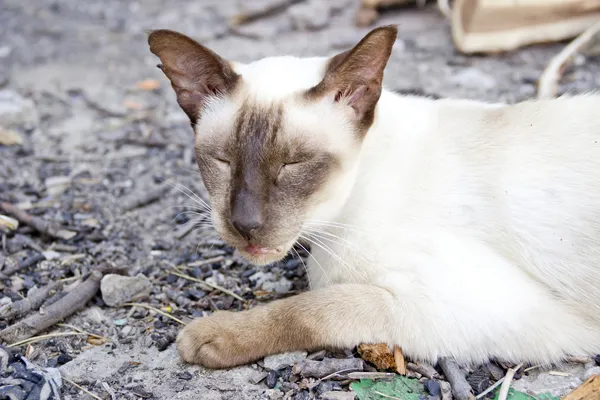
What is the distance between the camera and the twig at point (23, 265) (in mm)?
3087

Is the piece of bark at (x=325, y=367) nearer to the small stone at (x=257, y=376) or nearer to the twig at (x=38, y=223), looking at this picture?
the small stone at (x=257, y=376)

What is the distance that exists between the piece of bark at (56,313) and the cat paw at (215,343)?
56 centimetres

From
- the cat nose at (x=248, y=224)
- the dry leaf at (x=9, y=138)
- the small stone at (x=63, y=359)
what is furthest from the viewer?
the dry leaf at (x=9, y=138)

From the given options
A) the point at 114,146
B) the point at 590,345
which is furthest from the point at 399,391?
the point at 114,146

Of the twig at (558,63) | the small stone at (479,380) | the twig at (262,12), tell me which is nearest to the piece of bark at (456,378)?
the small stone at (479,380)

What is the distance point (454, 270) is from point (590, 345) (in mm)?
580

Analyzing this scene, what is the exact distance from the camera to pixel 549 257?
2498mm

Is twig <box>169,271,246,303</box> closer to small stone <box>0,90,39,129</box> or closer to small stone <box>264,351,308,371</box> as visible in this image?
small stone <box>264,351,308,371</box>

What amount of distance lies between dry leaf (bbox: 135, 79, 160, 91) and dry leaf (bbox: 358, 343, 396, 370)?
11.0ft

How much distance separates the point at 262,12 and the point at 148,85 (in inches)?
60.4

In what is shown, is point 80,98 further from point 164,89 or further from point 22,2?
point 22,2

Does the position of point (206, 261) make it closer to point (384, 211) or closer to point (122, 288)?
point (122, 288)

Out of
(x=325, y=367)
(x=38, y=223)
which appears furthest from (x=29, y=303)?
(x=325, y=367)

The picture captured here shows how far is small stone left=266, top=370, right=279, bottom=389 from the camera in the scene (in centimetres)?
243
